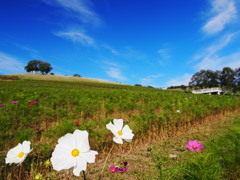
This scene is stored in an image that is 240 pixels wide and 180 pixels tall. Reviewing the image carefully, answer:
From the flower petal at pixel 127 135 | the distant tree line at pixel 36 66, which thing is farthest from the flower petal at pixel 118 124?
the distant tree line at pixel 36 66

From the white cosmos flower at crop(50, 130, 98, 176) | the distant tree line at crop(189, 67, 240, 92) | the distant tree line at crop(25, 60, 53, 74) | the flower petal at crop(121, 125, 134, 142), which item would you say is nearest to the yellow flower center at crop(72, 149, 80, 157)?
the white cosmos flower at crop(50, 130, 98, 176)

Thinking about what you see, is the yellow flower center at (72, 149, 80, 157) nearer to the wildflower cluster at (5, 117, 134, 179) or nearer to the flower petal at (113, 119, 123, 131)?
the wildflower cluster at (5, 117, 134, 179)

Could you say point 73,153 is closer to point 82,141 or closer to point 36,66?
point 82,141

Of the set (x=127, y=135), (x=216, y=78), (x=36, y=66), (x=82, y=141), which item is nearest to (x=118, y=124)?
(x=127, y=135)

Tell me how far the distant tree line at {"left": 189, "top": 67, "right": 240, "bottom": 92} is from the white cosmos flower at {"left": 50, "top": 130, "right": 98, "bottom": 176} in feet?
215

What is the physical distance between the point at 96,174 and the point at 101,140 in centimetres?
90

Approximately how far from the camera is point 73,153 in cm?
74

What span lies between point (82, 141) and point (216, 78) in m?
72.3

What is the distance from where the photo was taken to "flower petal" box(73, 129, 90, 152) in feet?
2.44

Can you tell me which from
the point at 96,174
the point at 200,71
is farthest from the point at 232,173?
the point at 200,71

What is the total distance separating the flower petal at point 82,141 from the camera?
2.44 ft

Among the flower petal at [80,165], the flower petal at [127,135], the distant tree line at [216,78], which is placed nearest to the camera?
the flower petal at [80,165]

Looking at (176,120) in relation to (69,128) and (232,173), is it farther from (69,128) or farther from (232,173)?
(69,128)

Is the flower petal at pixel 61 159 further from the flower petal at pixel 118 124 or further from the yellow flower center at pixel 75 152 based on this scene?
the flower petal at pixel 118 124
